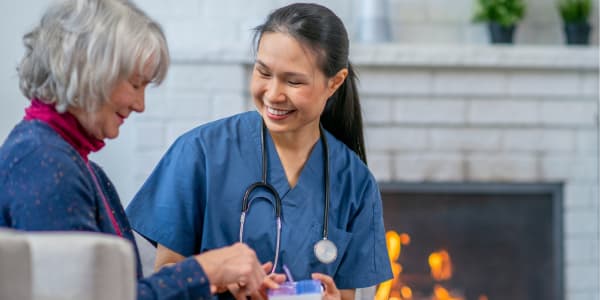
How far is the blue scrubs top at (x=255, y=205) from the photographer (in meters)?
1.68

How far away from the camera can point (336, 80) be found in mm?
1746

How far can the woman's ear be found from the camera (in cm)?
173

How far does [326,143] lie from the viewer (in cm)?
181

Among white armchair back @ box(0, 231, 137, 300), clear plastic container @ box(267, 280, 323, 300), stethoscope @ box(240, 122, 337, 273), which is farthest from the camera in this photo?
stethoscope @ box(240, 122, 337, 273)

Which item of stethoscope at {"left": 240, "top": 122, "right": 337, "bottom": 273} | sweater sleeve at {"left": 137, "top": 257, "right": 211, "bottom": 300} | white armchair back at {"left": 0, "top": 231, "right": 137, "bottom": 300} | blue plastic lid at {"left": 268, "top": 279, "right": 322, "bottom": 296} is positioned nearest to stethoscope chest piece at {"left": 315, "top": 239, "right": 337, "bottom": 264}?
stethoscope at {"left": 240, "top": 122, "right": 337, "bottom": 273}

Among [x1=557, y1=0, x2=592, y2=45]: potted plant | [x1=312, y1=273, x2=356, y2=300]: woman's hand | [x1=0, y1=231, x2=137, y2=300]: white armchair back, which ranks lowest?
[x1=312, y1=273, x2=356, y2=300]: woman's hand

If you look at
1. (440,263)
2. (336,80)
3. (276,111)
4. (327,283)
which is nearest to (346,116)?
(336,80)

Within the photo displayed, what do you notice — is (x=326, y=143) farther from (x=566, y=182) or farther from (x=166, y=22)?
(x=566, y=182)

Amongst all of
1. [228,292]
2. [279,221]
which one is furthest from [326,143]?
[228,292]

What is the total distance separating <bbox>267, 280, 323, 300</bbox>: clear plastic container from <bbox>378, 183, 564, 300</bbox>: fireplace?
173 cm

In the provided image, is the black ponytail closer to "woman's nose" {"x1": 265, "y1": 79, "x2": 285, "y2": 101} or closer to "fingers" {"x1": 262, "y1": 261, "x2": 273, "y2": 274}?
"woman's nose" {"x1": 265, "y1": 79, "x2": 285, "y2": 101}

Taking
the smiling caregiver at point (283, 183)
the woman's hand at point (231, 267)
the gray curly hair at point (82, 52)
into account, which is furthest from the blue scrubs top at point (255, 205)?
the gray curly hair at point (82, 52)

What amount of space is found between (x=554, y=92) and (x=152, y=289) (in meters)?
2.19

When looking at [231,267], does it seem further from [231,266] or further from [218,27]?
[218,27]
